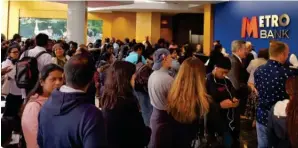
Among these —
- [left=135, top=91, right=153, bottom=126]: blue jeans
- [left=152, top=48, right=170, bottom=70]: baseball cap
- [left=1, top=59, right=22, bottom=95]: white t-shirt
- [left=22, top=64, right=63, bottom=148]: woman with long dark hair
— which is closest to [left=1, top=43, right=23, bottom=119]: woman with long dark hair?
[left=1, top=59, right=22, bottom=95]: white t-shirt

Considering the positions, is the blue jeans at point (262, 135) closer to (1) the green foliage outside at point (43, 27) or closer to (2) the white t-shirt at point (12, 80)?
(2) the white t-shirt at point (12, 80)

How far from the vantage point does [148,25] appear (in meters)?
21.0

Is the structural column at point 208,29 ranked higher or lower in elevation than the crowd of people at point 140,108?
higher

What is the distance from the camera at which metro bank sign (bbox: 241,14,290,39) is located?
10.9 meters

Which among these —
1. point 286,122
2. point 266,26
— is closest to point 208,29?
point 266,26

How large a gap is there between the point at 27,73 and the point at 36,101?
1.95 meters

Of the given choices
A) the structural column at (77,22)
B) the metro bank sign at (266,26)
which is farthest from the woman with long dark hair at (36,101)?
the structural column at (77,22)

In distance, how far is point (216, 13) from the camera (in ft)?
48.4

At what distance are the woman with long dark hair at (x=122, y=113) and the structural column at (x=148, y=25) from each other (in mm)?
18352

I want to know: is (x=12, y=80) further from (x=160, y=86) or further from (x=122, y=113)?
(x=122, y=113)

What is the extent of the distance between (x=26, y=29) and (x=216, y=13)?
40.1 feet

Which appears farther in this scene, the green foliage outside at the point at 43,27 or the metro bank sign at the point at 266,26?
the green foliage outside at the point at 43,27

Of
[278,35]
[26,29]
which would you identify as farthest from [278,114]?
[26,29]

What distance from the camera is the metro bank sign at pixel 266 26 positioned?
35.8 ft
